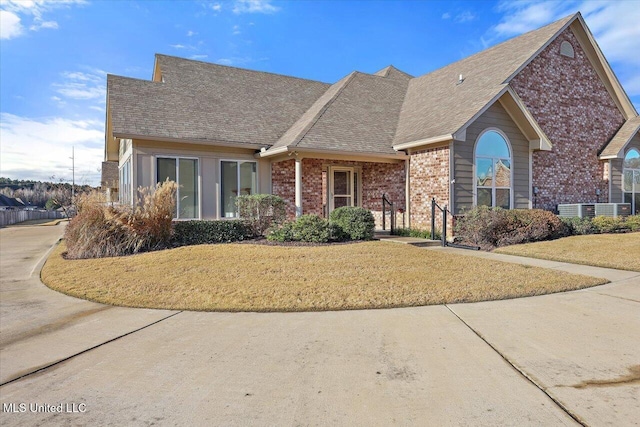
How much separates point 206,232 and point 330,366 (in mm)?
8072

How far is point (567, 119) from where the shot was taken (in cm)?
1588

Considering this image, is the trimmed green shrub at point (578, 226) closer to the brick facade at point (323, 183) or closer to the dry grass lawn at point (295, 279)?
the brick facade at point (323, 183)

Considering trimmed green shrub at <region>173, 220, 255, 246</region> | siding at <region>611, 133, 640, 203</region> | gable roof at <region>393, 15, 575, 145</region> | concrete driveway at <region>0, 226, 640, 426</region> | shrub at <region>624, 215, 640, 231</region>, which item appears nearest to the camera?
concrete driveway at <region>0, 226, 640, 426</region>

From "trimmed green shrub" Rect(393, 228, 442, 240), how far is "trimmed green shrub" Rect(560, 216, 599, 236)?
413 centimetres

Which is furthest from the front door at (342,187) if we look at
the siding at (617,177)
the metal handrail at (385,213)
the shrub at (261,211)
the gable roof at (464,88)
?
the siding at (617,177)

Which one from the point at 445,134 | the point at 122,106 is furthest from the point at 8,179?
the point at 445,134

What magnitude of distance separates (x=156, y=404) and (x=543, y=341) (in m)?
3.80

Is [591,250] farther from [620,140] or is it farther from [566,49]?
[566,49]

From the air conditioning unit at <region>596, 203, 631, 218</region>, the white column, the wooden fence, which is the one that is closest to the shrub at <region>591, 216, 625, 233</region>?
the air conditioning unit at <region>596, 203, 631, 218</region>

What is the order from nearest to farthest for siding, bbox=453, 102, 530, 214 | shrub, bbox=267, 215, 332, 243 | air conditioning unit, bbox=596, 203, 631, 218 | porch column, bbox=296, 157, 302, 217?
1. shrub, bbox=267, 215, 332, 243
2. siding, bbox=453, 102, 530, 214
3. porch column, bbox=296, 157, 302, 217
4. air conditioning unit, bbox=596, 203, 631, 218

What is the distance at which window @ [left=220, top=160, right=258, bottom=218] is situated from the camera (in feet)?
43.7

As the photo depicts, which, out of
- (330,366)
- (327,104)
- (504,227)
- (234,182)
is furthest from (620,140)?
(330,366)

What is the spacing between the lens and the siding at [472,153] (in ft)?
41.2

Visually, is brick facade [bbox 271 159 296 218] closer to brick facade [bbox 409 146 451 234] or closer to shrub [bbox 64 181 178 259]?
brick facade [bbox 409 146 451 234]
